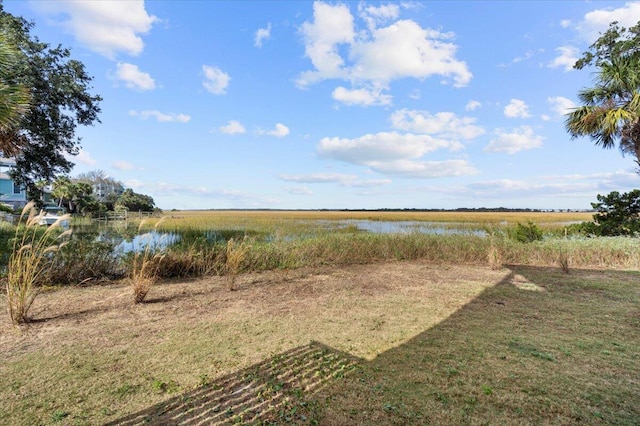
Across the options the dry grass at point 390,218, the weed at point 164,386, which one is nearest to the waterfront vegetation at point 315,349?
the weed at point 164,386

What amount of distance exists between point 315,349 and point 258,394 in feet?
3.11

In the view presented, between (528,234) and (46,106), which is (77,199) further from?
(528,234)

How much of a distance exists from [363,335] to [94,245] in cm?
641

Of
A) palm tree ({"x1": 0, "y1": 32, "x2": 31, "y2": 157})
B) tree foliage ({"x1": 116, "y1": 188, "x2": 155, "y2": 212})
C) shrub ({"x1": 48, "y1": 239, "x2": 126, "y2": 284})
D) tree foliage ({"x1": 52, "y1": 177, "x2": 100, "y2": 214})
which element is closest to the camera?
palm tree ({"x1": 0, "y1": 32, "x2": 31, "y2": 157})

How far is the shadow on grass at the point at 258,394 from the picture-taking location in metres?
2.10

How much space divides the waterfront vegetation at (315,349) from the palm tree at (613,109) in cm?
678

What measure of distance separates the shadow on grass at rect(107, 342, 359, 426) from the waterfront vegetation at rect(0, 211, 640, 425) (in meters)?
0.01

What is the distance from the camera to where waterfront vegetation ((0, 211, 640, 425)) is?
223cm

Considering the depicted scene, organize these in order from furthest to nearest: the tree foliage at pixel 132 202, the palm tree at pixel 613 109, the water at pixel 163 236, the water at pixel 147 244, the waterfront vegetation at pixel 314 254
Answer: the tree foliage at pixel 132 202
the palm tree at pixel 613 109
the water at pixel 163 236
the waterfront vegetation at pixel 314 254
the water at pixel 147 244

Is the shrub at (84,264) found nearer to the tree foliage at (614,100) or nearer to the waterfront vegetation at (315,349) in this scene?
the waterfront vegetation at (315,349)

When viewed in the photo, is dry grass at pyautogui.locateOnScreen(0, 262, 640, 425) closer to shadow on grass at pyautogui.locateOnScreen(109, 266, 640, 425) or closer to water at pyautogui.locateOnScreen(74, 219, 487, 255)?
shadow on grass at pyautogui.locateOnScreen(109, 266, 640, 425)

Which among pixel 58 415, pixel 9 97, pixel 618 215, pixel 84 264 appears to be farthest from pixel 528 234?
pixel 9 97

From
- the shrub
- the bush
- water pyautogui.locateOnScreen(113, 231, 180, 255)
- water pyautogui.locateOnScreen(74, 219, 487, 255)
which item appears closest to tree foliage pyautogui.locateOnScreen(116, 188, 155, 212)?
water pyautogui.locateOnScreen(74, 219, 487, 255)

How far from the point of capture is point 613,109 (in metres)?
10.4
